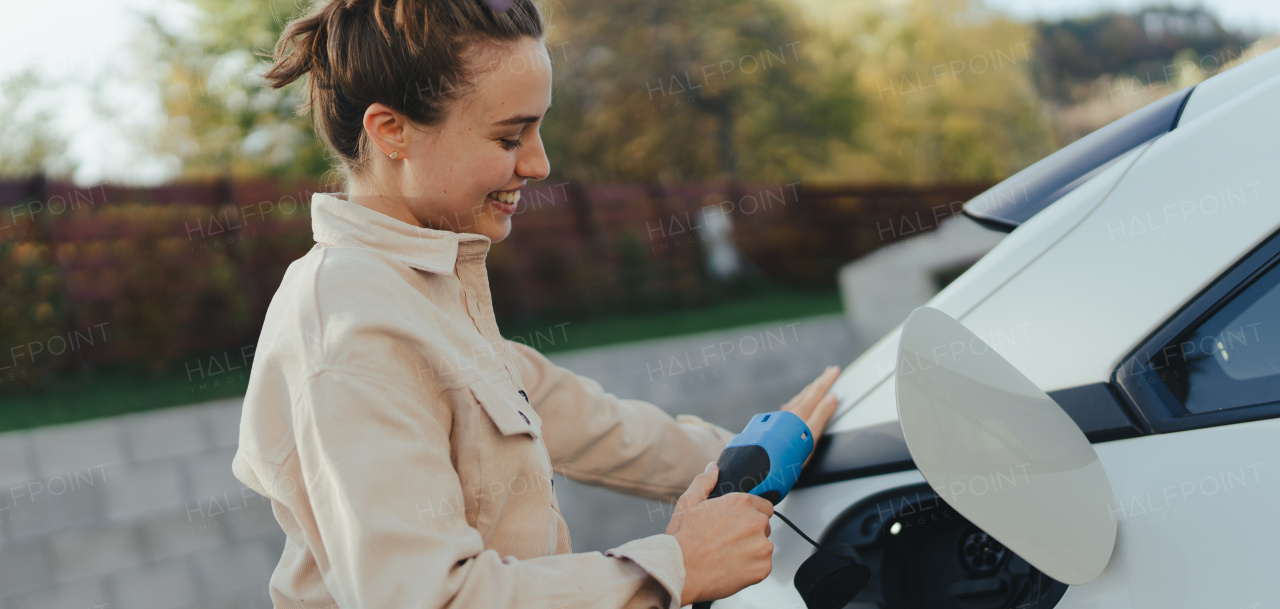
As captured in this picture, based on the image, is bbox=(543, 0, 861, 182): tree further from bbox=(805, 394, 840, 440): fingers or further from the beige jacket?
the beige jacket

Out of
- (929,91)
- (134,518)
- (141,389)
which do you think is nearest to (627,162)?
(929,91)

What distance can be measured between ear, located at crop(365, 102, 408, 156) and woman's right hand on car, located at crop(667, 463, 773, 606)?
70 cm

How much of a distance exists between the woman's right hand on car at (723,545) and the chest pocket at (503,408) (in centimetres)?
27

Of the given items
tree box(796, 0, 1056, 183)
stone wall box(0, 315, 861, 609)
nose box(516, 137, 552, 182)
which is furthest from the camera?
tree box(796, 0, 1056, 183)

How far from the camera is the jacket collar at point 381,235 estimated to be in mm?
1227

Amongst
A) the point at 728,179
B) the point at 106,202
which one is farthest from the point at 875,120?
the point at 106,202

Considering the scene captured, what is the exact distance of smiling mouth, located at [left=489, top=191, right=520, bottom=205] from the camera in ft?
4.49

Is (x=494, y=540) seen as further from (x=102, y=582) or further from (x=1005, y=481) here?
(x=102, y=582)

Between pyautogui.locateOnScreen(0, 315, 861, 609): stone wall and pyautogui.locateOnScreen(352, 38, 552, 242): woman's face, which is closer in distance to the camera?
pyautogui.locateOnScreen(352, 38, 552, 242): woman's face

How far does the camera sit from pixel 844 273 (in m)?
9.84

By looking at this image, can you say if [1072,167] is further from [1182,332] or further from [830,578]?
[830,578]

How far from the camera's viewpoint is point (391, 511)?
996mm

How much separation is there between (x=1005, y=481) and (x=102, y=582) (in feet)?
12.6

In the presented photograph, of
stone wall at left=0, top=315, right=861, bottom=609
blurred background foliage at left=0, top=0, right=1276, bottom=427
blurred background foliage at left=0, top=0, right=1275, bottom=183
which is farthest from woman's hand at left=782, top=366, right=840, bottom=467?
blurred background foliage at left=0, top=0, right=1275, bottom=183
